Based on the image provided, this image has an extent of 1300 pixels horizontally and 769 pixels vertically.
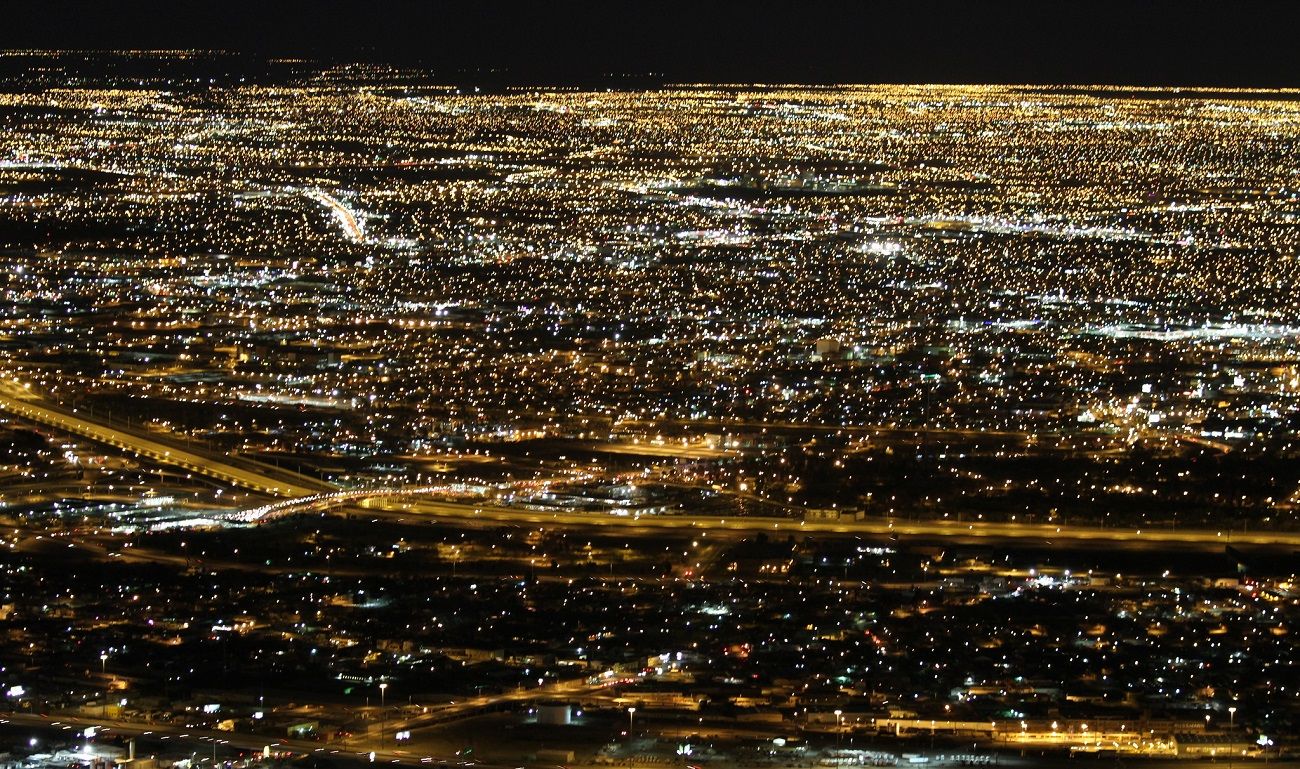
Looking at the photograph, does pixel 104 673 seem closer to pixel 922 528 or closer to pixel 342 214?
pixel 922 528

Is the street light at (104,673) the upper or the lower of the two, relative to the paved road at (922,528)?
lower

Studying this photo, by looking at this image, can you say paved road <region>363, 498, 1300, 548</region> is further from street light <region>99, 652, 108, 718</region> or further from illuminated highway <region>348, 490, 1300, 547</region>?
street light <region>99, 652, 108, 718</region>

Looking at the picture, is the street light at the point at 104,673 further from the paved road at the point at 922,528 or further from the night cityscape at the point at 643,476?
the paved road at the point at 922,528

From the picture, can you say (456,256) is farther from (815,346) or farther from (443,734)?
(443,734)

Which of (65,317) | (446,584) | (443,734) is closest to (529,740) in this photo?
(443,734)

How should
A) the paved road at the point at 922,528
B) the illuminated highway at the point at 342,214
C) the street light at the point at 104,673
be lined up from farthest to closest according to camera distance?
1. the illuminated highway at the point at 342,214
2. the paved road at the point at 922,528
3. the street light at the point at 104,673

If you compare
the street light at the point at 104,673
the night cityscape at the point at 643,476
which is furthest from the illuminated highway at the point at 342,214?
the street light at the point at 104,673
